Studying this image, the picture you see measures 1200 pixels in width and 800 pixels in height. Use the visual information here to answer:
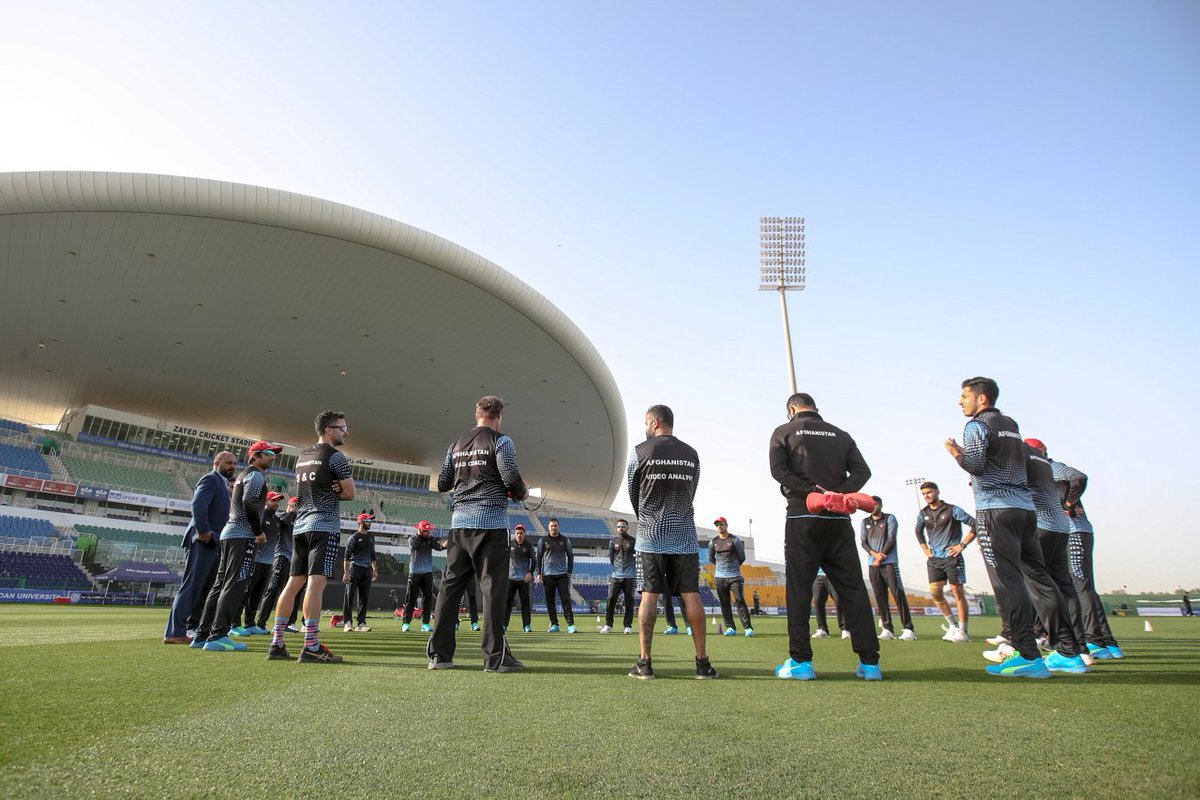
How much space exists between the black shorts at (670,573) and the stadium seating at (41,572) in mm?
26056

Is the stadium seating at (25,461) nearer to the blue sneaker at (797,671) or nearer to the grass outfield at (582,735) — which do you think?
the grass outfield at (582,735)

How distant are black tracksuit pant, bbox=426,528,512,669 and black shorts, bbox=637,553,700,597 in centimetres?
95

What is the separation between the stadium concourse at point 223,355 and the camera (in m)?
21.2

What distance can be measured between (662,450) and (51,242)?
26.6 meters

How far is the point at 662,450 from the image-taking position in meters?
4.09

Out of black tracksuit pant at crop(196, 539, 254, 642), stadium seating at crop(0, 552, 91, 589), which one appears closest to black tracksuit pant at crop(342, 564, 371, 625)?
black tracksuit pant at crop(196, 539, 254, 642)

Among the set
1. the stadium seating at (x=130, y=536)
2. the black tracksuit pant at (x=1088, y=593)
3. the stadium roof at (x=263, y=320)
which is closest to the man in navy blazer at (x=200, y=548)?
the black tracksuit pant at (x=1088, y=593)

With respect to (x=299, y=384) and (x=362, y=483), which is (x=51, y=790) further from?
(x=362, y=483)

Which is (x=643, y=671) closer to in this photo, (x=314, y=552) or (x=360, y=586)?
(x=314, y=552)

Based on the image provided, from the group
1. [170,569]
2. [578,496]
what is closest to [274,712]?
[170,569]

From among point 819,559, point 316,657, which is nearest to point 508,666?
point 316,657

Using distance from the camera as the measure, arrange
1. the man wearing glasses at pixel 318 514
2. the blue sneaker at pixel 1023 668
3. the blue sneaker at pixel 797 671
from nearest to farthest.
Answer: the blue sneaker at pixel 1023 668 → the blue sneaker at pixel 797 671 → the man wearing glasses at pixel 318 514

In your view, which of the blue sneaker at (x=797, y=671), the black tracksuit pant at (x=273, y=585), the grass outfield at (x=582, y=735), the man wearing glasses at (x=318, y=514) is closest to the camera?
the grass outfield at (x=582, y=735)

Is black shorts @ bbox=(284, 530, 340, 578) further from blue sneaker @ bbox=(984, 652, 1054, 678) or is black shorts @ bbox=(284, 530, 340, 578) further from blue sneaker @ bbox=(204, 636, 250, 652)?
blue sneaker @ bbox=(984, 652, 1054, 678)
